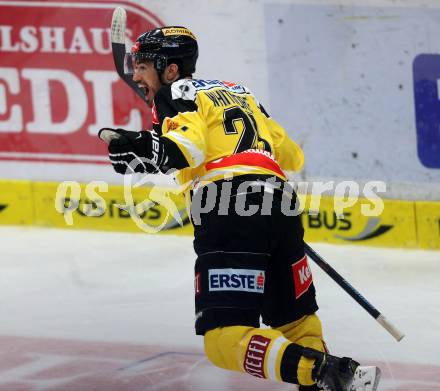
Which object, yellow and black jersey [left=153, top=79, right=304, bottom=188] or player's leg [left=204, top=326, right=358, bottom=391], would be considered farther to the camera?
yellow and black jersey [left=153, top=79, right=304, bottom=188]

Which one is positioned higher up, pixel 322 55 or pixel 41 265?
pixel 322 55

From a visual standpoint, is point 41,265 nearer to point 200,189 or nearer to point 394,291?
point 394,291

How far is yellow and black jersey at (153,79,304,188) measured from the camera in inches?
144

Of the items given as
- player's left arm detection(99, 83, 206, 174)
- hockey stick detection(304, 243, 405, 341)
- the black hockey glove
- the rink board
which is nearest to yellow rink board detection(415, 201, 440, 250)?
the rink board

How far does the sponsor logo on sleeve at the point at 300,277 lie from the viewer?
389 cm

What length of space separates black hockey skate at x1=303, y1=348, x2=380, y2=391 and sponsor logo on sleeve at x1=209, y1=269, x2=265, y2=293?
29 centimetres

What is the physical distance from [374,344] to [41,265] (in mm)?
2046

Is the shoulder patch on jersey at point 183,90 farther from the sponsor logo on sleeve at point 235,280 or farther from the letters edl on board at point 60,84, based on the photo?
the letters edl on board at point 60,84

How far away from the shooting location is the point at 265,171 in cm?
386

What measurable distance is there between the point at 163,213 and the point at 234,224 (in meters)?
2.87

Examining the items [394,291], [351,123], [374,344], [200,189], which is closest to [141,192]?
[351,123]

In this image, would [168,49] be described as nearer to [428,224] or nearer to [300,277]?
[300,277]

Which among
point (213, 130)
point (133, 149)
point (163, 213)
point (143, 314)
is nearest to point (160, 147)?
point (133, 149)

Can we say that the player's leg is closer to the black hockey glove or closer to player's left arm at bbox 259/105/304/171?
the black hockey glove
